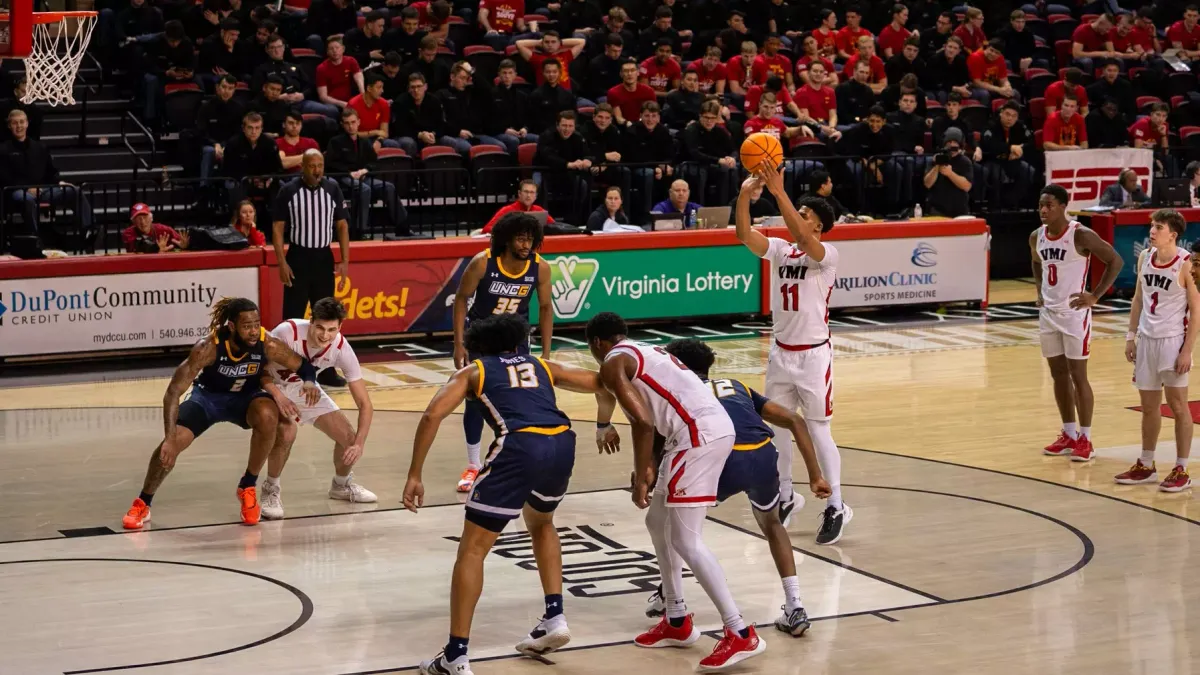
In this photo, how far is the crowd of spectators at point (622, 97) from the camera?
19.3m

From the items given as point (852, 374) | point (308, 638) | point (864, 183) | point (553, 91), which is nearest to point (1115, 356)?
point (852, 374)

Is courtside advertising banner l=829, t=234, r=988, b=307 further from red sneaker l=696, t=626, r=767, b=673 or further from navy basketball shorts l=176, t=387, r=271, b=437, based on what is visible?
red sneaker l=696, t=626, r=767, b=673

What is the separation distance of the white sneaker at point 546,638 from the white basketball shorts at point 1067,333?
5.86m

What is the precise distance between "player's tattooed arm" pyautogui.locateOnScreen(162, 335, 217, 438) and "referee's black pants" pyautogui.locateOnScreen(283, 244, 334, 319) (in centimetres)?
513

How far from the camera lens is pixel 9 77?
18.9m

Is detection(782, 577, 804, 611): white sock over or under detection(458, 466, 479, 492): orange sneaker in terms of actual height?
over

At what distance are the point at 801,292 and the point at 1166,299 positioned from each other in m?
2.98

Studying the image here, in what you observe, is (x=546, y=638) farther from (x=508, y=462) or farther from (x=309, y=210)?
(x=309, y=210)

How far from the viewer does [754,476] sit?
26.0ft

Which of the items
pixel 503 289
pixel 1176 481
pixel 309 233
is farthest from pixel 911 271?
pixel 503 289

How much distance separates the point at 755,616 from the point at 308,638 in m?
2.23

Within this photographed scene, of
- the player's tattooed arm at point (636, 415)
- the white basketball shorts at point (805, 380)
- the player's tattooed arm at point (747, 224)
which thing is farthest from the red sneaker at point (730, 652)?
the player's tattooed arm at point (747, 224)

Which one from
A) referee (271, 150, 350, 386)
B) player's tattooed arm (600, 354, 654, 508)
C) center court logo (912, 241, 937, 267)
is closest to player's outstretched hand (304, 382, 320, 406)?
player's tattooed arm (600, 354, 654, 508)

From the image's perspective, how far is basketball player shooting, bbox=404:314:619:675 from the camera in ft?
23.8
